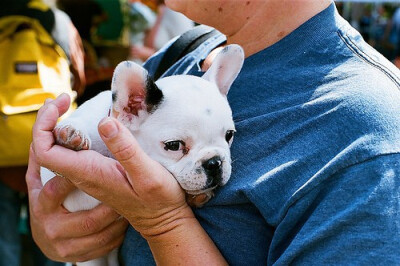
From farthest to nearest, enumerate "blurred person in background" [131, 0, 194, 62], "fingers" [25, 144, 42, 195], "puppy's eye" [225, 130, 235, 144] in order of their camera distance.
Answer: "blurred person in background" [131, 0, 194, 62] < "fingers" [25, 144, 42, 195] < "puppy's eye" [225, 130, 235, 144]

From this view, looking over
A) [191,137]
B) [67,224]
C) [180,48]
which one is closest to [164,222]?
[191,137]

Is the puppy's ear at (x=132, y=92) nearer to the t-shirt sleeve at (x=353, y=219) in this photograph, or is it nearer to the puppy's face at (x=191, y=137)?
the puppy's face at (x=191, y=137)

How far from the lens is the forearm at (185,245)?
3.44ft

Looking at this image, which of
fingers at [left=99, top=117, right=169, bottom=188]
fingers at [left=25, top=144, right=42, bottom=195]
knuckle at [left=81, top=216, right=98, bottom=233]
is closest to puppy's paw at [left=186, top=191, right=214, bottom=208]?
fingers at [left=99, top=117, right=169, bottom=188]

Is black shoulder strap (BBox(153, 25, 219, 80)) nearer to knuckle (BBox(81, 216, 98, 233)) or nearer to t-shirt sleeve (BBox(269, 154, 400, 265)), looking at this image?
knuckle (BBox(81, 216, 98, 233))

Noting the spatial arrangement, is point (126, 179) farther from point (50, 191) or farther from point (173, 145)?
point (50, 191)

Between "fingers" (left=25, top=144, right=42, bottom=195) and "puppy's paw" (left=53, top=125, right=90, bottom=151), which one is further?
"fingers" (left=25, top=144, right=42, bottom=195)

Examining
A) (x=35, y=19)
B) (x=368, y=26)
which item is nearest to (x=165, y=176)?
(x=35, y=19)

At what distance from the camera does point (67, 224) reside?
124 centimetres

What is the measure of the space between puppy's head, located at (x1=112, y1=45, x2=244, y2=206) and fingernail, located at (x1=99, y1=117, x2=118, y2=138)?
0.14m

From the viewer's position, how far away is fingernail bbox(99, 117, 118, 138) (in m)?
0.93

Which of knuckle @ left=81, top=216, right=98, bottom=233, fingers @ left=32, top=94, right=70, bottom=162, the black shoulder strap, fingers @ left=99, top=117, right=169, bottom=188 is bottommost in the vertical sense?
knuckle @ left=81, top=216, right=98, bottom=233

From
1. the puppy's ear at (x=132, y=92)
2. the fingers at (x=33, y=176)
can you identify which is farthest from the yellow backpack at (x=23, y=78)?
the puppy's ear at (x=132, y=92)

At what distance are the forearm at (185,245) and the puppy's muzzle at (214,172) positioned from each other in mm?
90
